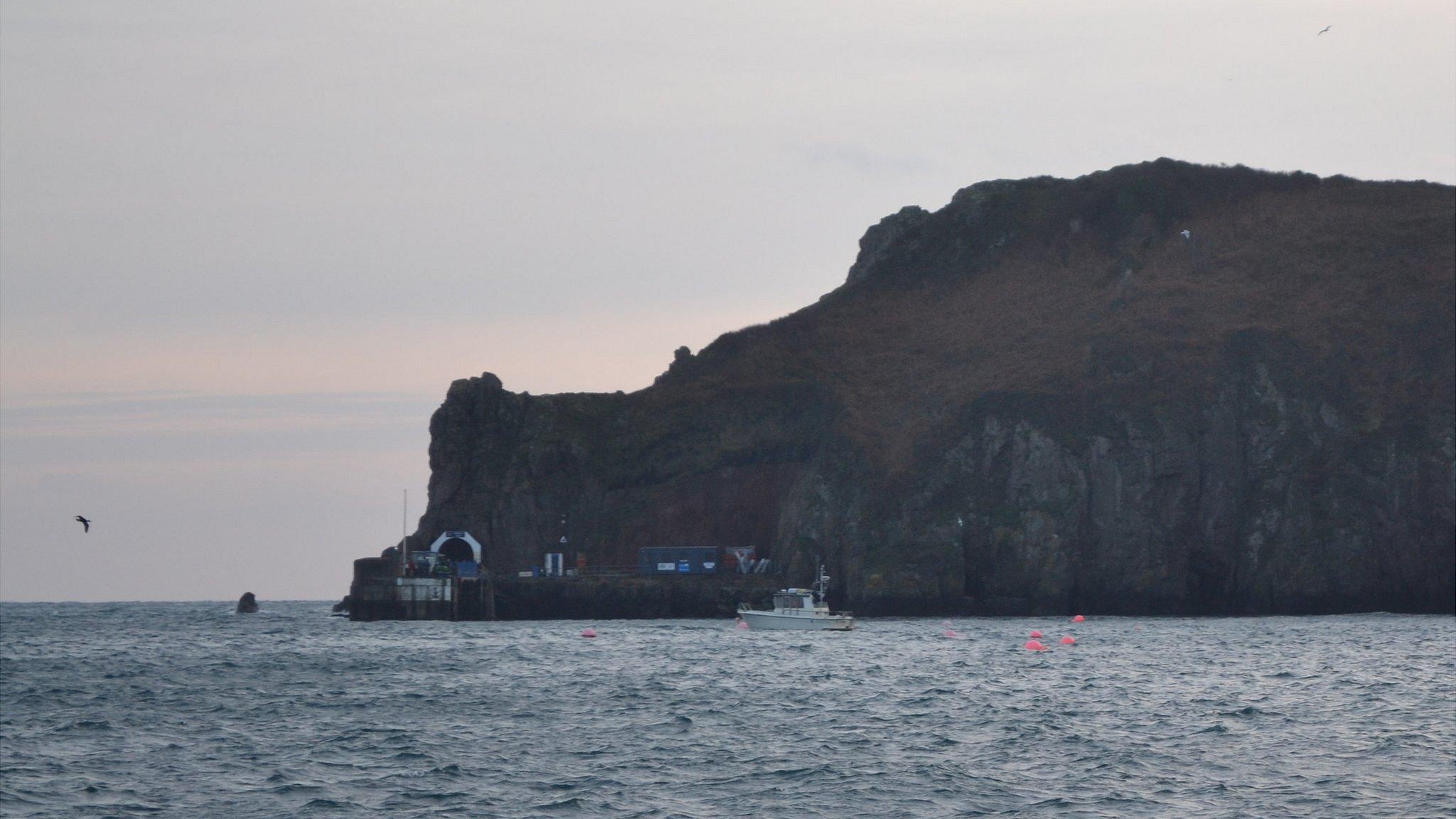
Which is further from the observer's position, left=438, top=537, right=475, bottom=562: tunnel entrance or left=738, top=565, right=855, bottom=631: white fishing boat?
left=438, top=537, right=475, bottom=562: tunnel entrance

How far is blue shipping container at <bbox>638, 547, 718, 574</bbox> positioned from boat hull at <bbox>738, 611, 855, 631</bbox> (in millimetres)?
38668

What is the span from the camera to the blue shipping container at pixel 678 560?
146 metres

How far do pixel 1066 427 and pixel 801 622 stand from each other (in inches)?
1676

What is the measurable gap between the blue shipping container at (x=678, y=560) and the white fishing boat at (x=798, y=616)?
37.2 metres

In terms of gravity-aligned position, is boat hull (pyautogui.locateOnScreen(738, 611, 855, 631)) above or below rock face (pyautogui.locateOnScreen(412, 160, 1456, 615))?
below

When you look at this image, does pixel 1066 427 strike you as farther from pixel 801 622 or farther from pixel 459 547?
pixel 459 547

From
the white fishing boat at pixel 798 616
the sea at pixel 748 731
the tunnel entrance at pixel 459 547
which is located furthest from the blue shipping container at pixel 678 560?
the sea at pixel 748 731

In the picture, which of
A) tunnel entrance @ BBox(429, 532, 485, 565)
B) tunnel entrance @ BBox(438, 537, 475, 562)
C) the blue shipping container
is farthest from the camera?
tunnel entrance @ BBox(438, 537, 475, 562)

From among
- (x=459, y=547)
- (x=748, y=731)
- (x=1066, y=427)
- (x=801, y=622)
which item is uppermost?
(x=1066, y=427)

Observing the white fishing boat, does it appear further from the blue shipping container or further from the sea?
the blue shipping container

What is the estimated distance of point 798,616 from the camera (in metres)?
105

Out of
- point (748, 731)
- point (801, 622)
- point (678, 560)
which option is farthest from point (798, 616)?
point (748, 731)

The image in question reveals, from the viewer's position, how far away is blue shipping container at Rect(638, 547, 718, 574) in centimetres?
14588

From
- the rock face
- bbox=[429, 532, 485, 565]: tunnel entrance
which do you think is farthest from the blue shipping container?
bbox=[429, 532, 485, 565]: tunnel entrance
